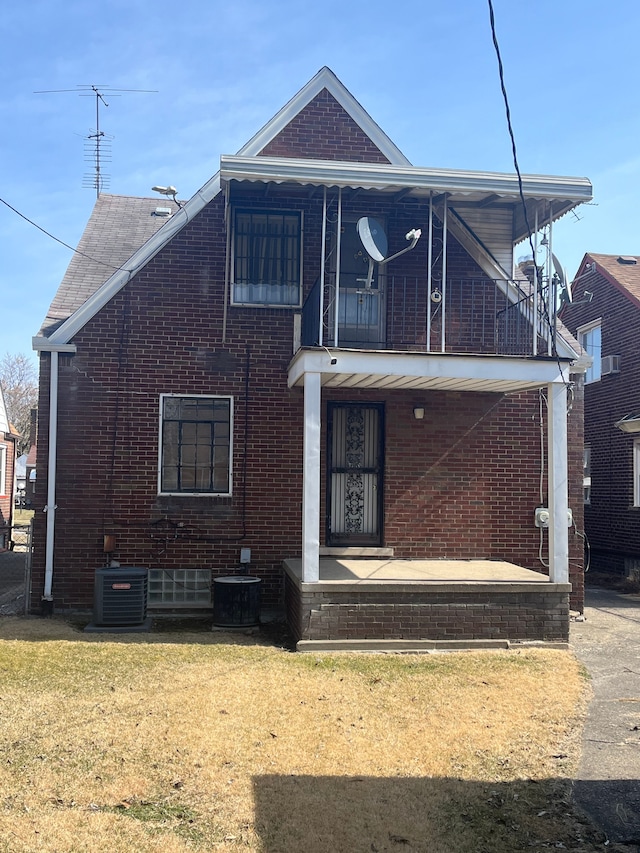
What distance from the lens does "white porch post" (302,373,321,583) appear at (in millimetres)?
8367

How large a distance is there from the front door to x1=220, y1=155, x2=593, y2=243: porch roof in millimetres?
3209

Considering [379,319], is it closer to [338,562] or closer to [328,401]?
[328,401]

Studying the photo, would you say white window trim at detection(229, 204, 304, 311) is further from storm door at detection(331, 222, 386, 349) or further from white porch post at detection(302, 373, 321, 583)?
white porch post at detection(302, 373, 321, 583)

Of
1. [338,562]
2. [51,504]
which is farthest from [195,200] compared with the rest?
[338,562]

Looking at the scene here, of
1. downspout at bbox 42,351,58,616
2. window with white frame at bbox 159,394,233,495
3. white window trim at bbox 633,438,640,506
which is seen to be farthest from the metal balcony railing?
white window trim at bbox 633,438,640,506

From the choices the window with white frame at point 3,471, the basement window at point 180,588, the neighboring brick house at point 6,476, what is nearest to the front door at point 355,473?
the basement window at point 180,588

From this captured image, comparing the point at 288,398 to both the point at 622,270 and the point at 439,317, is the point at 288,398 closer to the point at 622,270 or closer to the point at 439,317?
the point at 439,317

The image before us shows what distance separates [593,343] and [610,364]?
141cm

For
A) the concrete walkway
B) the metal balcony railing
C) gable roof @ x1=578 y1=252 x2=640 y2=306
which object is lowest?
the concrete walkway

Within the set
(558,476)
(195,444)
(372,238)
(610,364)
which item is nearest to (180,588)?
(195,444)

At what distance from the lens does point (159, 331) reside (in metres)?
10.4

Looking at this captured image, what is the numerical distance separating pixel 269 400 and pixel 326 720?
5366mm

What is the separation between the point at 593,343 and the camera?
18.3 meters

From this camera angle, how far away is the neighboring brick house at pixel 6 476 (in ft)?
66.7
